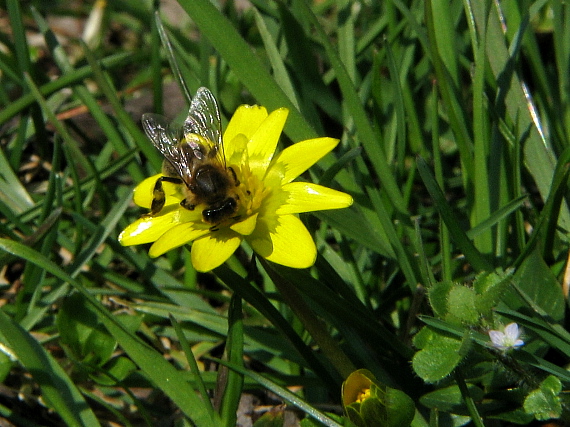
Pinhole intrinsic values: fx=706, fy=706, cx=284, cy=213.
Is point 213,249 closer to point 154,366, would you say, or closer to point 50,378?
point 154,366

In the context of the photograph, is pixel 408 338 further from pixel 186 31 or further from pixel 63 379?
pixel 186 31

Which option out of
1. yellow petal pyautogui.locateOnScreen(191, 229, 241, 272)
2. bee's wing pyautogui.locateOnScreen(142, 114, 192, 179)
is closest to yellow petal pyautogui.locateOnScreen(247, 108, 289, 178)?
bee's wing pyautogui.locateOnScreen(142, 114, 192, 179)

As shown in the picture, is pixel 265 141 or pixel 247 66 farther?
pixel 247 66

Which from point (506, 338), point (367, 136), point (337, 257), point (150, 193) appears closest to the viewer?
point (506, 338)

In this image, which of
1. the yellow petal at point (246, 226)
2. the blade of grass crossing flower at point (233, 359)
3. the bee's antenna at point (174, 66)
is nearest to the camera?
the yellow petal at point (246, 226)

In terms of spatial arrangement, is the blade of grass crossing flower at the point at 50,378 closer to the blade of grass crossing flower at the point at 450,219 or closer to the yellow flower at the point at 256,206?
the yellow flower at the point at 256,206

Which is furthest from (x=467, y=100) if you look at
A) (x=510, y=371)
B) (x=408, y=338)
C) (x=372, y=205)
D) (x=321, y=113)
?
(x=510, y=371)

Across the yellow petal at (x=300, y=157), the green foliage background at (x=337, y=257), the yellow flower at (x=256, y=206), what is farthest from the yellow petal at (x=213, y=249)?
the yellow petal at (x=300, y=157)

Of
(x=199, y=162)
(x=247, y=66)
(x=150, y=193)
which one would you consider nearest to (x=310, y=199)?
(x=199, y=162)
